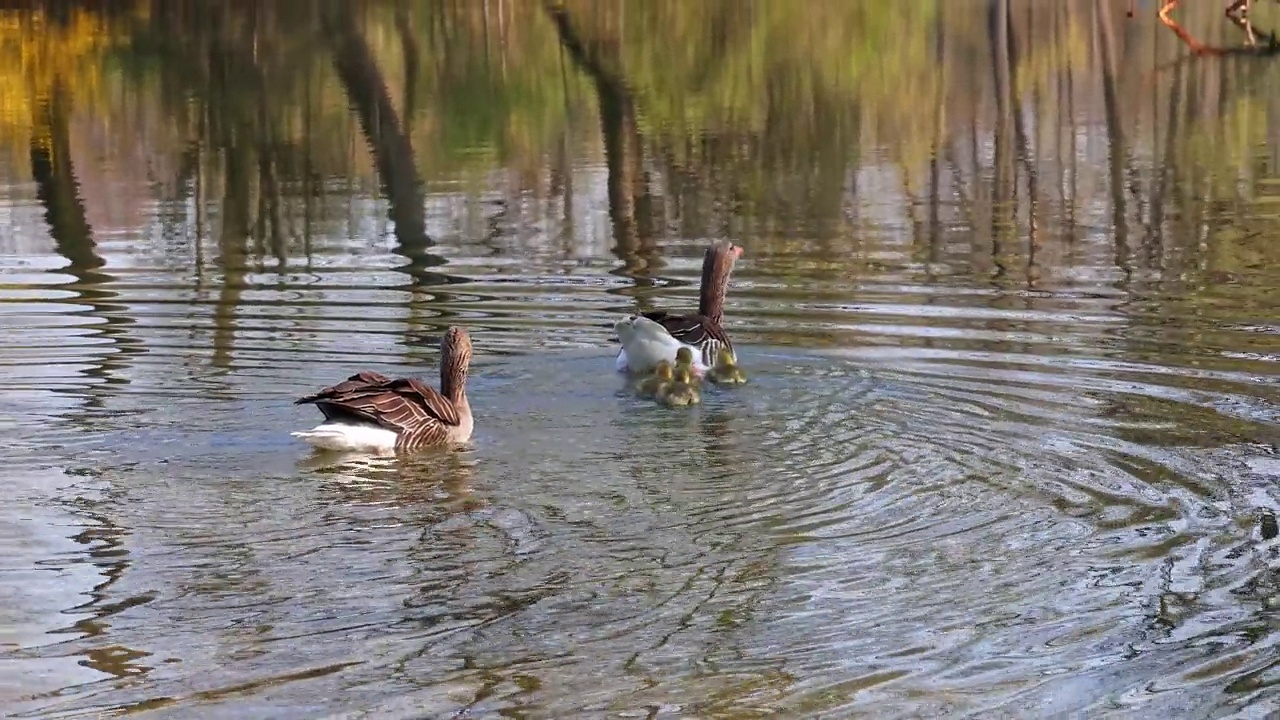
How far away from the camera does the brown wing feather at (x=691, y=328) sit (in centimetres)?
1326

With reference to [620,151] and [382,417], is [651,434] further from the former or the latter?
[620,151]

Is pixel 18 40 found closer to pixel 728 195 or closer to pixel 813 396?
pixel 728 195

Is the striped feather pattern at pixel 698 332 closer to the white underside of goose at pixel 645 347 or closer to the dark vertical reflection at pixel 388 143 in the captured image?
the white underside of goose at pixel 645 347

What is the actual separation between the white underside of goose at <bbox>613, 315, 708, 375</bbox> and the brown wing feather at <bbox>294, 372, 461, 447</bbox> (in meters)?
2.13

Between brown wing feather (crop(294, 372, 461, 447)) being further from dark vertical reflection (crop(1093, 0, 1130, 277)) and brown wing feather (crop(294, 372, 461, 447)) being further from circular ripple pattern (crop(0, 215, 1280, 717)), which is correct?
dark vertical reflection (crop(1093, 0, 1130, 277))

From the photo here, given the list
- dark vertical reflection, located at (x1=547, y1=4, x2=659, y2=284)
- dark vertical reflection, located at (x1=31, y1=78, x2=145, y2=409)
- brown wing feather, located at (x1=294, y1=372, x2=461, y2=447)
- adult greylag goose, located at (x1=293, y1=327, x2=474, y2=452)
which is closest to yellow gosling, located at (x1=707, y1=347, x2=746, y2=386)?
adult greylag goose, located at (x1=293, y1=327, x2=474, y2=452)

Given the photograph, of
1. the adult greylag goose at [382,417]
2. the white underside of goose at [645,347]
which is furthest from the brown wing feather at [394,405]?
the white underside of goose at [645,347]

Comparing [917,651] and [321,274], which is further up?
[321,274]

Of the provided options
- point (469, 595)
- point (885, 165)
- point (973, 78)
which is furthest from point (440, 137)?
point (469, 595)

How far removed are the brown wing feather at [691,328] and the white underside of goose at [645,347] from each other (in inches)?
4.1

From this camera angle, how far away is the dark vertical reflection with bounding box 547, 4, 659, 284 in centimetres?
1958

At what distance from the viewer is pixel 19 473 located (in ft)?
33.6

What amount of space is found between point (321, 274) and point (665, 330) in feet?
17.7

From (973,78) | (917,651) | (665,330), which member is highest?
(973,78)
